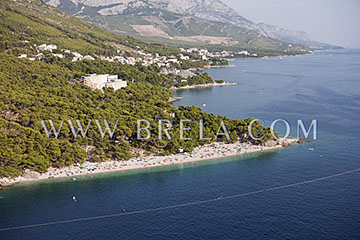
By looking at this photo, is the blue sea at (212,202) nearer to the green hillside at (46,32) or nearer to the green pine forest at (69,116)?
the green pine forest at (69,116)

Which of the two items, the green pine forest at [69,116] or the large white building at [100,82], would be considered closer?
the green pine forest at [69,116]

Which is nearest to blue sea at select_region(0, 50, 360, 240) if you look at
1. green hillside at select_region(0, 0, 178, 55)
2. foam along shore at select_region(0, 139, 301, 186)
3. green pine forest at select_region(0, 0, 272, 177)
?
foam along shore at select_region(0, 139, 301, 186)

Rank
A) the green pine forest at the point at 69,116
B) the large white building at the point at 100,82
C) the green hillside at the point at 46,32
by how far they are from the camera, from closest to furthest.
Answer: the green pine forest at the point at 69,116 < the large white building at the point at 100,82 < the green hillside at the point at 46,32

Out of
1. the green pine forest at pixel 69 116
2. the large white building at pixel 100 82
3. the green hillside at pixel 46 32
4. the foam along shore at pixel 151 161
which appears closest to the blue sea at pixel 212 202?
the foam along shore at pixel 151 161

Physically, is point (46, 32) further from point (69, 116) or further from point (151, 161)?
point (151, 161)

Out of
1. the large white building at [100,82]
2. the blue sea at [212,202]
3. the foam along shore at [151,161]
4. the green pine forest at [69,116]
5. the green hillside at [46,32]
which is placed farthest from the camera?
the green hillside at [46,32]

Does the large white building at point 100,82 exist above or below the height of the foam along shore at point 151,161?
above

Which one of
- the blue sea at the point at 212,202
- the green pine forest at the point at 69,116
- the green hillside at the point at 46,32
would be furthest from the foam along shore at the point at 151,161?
the green hillside at the point at 46,32

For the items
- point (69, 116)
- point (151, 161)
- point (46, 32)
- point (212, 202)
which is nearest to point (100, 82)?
point (69, 116)

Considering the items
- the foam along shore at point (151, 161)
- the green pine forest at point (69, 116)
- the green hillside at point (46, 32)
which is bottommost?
the foam along shore at point (151, 161)
